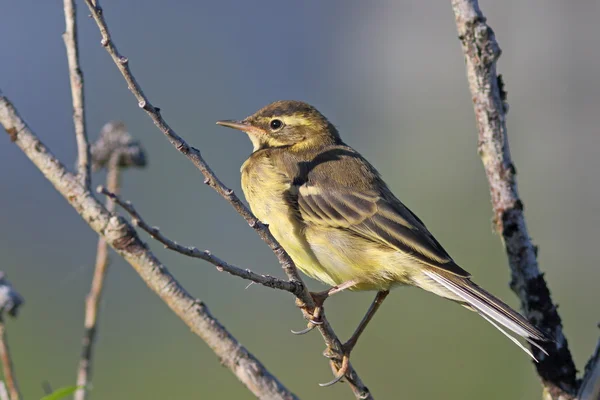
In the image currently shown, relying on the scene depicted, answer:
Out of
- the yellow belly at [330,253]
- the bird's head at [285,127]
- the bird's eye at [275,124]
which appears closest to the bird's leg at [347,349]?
the yellow belly at [330,253]

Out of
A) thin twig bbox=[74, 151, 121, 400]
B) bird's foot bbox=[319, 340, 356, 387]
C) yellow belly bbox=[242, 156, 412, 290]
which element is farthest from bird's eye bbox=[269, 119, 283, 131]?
thin twig bbox=[74, 151, 121, 400]

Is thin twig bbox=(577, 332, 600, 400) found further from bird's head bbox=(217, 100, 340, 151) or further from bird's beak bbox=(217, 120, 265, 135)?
bird's beak bbox=(217, 120, 265, 135)

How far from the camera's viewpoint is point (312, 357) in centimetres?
853

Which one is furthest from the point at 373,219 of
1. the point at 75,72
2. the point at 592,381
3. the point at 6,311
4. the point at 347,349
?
the point at 6,311

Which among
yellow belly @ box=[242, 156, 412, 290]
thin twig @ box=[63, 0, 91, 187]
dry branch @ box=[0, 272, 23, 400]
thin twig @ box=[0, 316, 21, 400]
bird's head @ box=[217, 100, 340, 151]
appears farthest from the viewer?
bird's head @ box=[217, 100, 340, 151]

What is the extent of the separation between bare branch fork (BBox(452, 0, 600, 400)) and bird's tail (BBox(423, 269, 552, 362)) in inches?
4.8

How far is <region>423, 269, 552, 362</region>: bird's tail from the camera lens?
3.44 m

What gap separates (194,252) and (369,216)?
1943mm

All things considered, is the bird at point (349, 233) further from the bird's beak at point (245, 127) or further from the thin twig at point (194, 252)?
the thin twig at point (194, 252)

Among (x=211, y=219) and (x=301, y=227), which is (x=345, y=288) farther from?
(x=211, y=219)

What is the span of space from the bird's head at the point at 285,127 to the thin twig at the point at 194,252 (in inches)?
89.5

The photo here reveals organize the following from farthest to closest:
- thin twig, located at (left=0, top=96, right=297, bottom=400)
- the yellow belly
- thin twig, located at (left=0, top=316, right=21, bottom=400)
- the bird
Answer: the yellow belly, the bird, thin twig, located at (left=0, top=96, right=297, bottom=400), thin twig, located at (left=0, top=316, right=21, bottom=400)

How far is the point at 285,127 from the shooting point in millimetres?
5266

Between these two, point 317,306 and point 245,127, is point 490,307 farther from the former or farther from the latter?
point 245,127
